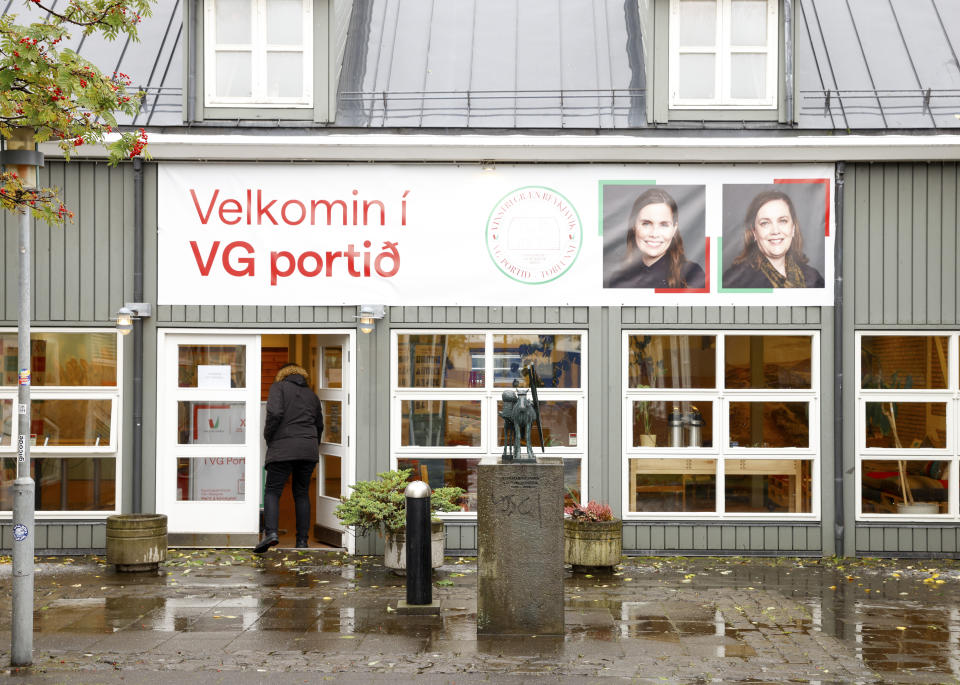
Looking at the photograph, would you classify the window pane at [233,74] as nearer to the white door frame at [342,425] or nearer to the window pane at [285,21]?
the window pane at [285,21]

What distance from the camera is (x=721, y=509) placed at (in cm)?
1230

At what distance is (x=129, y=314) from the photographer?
11938 mm

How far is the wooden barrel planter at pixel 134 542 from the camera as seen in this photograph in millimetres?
11016

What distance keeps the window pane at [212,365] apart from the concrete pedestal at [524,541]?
508 centimetres

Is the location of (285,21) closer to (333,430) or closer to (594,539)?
(333,430)

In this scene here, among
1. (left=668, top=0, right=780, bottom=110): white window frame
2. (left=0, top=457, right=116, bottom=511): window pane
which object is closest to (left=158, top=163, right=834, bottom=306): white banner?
(left=668, top=0, right=780, bottom=110): white window frame

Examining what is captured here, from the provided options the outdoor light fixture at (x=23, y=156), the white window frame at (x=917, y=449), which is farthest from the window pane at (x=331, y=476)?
the white window frame at (x=917, y=449)

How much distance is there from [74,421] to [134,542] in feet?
6.91

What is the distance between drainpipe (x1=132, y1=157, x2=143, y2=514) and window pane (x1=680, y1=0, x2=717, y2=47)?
21.0 feet

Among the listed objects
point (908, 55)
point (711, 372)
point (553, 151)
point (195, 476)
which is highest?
point (908, 55)

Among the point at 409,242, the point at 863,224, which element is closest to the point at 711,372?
the point at 863,224

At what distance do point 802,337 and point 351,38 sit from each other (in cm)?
653

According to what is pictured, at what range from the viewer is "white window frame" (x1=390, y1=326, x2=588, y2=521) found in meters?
12.3

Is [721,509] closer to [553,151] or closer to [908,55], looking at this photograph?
[553,151]
